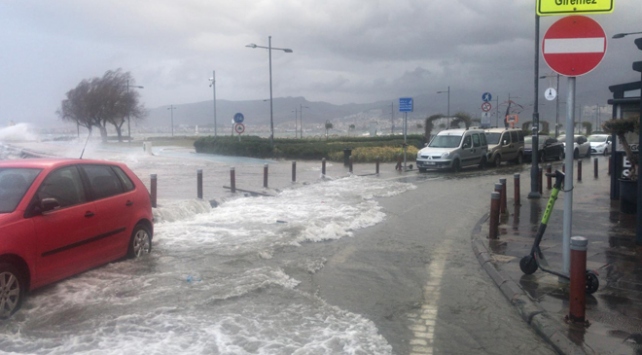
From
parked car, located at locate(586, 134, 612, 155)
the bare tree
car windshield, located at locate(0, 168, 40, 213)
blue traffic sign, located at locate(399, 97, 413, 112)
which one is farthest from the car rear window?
parked car, located at locate(586, 134, 612, 155)

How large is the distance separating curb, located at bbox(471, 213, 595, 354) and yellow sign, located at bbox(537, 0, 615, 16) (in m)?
3.19

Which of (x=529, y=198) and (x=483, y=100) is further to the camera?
(x=483, y=100)

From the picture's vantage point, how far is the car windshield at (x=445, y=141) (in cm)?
2822

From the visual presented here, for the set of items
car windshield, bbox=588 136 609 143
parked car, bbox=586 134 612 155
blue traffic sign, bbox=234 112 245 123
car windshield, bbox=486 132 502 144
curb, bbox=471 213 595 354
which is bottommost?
curb, bbox=471 213 595 354

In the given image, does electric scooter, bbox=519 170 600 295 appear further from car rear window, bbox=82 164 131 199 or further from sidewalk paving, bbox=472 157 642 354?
car rear window, bbox=82 164 131 199

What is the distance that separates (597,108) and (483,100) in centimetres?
6926

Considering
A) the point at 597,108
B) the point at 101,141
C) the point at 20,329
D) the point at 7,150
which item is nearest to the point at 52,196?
the point at 20,329

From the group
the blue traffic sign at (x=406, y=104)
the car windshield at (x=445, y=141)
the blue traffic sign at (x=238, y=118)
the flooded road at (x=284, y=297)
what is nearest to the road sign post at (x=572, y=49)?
the flooded road at (x=284, y=297)

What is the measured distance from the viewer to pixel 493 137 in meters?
32.2

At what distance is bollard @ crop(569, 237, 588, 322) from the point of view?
5.72m

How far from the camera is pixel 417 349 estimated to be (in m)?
5.30

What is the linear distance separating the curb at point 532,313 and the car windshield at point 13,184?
17.7 feet

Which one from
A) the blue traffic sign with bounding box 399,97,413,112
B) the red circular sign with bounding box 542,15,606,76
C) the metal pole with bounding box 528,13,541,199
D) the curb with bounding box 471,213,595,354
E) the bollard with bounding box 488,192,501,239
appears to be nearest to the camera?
the curb with bounding box 471,213,595,354

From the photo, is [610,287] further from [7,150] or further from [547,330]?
[7,150]
